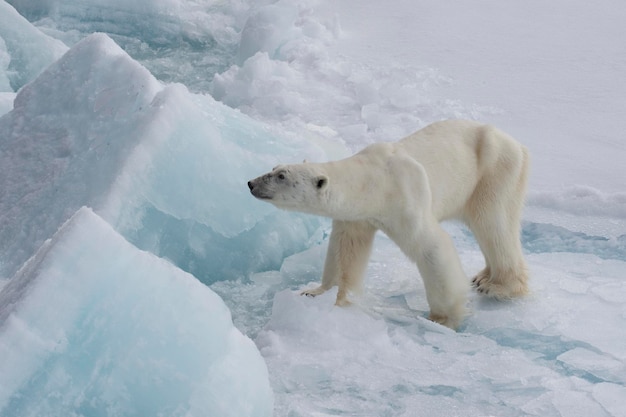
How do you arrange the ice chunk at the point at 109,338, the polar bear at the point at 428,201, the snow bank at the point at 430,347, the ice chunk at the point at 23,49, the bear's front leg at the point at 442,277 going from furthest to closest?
the ice chunk at the point at 23,49 < the bear's front leg at the point at 442,277 < the polar bear at the point at 428,201 < the snow bank at the point at 430,347 < the ice chunk at the point at 109,338

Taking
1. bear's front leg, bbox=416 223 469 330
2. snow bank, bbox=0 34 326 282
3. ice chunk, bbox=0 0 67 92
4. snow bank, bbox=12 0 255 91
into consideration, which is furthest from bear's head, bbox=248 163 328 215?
snow bank, bbox=12 0 255 91

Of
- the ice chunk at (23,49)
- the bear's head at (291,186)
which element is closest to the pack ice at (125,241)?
the bear's head at (291,186)

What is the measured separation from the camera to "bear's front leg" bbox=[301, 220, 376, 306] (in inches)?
146

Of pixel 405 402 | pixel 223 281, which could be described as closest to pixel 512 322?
pixel 405 402

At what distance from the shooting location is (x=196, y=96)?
448cm

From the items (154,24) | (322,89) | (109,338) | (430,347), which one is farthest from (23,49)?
(109,338)

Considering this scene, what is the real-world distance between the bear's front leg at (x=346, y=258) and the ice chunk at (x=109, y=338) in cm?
113

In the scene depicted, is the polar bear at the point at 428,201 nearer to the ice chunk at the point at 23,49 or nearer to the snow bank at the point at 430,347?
the snow bank at the point at 430,347

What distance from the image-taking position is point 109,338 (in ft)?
8.16

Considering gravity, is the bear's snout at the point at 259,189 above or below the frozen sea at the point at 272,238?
above

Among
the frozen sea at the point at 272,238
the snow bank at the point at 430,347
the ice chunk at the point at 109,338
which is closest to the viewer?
the ice chunk at the point at 109,338

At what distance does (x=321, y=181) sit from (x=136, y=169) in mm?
861

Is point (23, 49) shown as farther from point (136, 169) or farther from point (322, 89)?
point (136, 169)

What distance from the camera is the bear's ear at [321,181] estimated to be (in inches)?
132
